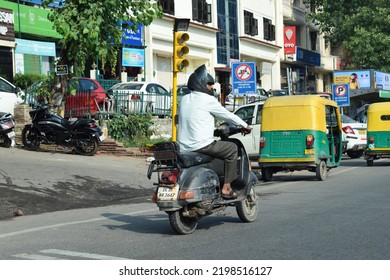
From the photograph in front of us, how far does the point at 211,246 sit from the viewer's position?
7961mm

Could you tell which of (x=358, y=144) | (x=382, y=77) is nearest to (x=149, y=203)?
(x=358, y=144)

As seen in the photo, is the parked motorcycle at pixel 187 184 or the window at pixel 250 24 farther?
the window at pixel 250 24

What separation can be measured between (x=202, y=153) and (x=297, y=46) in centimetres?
4684

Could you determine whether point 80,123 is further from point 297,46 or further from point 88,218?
point 297,46

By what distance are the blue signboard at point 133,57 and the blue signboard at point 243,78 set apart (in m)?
10.1

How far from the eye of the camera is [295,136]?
17203 millimetres

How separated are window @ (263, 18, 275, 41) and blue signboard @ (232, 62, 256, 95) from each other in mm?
26001

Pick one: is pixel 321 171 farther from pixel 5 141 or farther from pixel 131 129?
pixel 5 141

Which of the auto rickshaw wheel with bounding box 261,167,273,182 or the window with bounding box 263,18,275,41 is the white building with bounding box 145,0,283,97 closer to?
the window with bounding box 263,18,275,41

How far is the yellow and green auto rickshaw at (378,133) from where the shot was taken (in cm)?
2155

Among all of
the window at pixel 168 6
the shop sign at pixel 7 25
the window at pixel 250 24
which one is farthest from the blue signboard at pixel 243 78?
the window at pixel 250 24

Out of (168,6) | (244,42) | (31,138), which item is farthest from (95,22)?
(244,42)

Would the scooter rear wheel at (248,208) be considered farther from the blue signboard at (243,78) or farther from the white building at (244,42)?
the white building at (244,42)

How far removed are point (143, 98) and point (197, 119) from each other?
15480 millimetres
